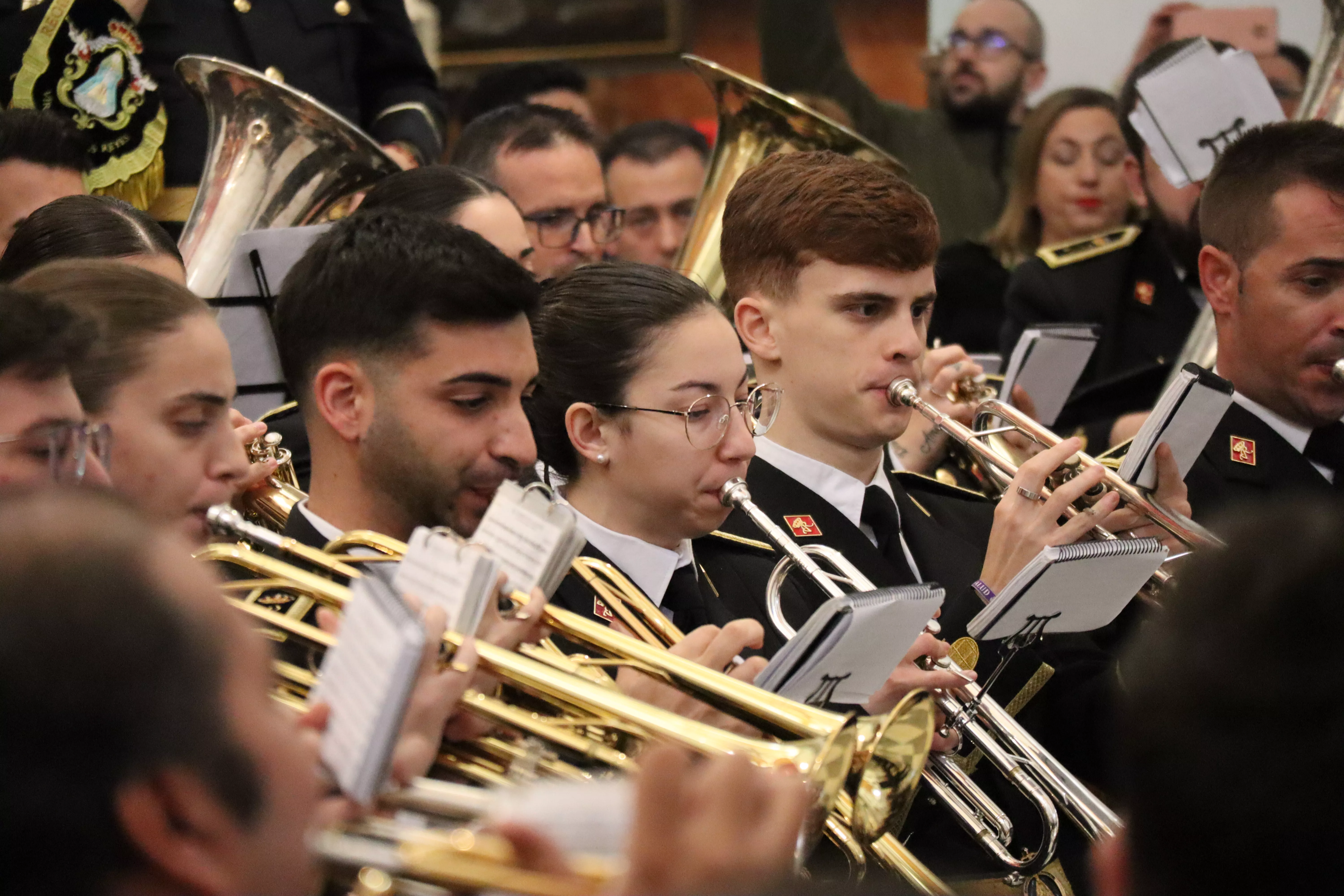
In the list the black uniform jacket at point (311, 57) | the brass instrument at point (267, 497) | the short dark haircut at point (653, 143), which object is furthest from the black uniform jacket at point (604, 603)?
the short dark haircut at point (653, 143)

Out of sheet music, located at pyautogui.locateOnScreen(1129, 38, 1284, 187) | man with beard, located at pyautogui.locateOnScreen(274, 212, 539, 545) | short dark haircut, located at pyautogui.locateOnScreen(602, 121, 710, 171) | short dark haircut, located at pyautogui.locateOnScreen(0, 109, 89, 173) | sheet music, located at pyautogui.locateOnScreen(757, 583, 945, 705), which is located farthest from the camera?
short dark haircut, located at pyautogui.locateOnScreen(602, 121, 710, 171)

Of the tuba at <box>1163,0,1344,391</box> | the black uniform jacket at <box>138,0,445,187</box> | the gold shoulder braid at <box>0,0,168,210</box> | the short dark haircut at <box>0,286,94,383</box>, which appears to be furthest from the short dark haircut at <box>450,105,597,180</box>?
the short dark haircut at <box>0,286,94,383</box>

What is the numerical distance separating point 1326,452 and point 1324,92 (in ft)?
5.30

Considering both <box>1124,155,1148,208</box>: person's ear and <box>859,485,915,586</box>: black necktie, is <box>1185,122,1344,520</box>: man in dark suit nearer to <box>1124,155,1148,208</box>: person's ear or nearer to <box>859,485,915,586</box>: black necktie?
<box>859,485,915,586</box>: black necktie

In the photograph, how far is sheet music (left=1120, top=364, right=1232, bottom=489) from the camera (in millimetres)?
2926

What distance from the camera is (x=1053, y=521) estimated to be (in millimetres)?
2902

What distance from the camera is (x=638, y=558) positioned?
108 inches

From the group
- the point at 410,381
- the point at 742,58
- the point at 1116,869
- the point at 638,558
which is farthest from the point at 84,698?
the point at 742,58

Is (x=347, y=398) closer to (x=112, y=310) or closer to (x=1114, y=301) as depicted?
(x=112, y=310)

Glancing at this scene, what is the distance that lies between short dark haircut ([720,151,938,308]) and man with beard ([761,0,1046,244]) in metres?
3.37

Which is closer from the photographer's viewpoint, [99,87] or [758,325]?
[758,325]

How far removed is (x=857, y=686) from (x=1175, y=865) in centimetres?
96

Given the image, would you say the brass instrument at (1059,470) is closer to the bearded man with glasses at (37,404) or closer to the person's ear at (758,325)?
the person's ear at (758,325)

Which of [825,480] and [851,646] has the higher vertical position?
[851,646]
